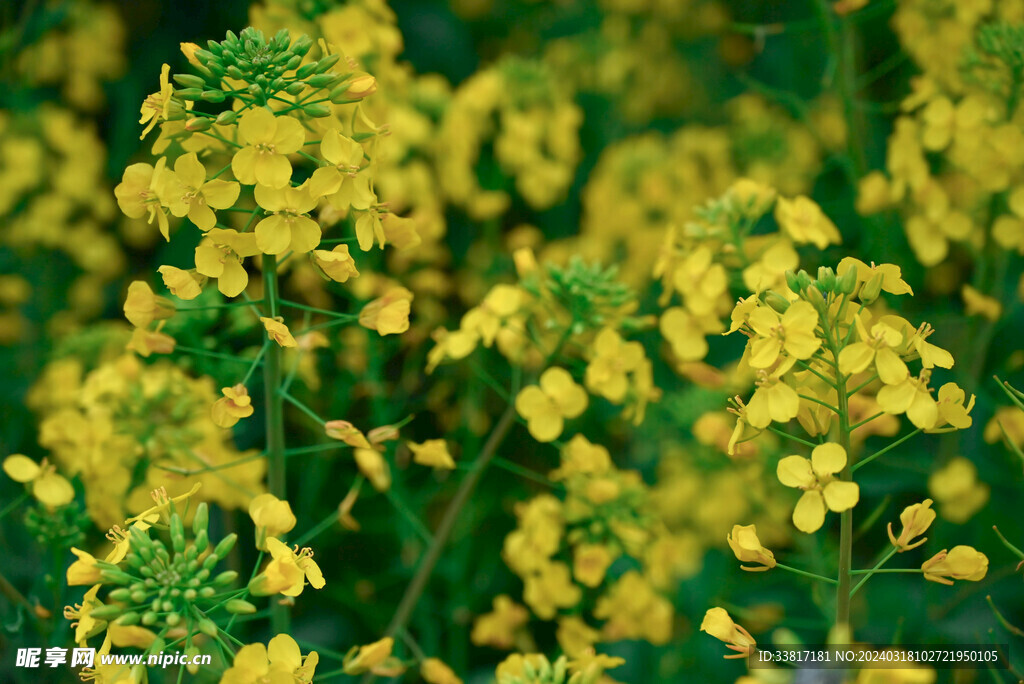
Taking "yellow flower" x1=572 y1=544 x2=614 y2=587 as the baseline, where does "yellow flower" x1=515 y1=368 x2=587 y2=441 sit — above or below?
above

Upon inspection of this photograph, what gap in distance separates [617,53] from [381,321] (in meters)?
1.75

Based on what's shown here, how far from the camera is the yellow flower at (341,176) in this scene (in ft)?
2.86

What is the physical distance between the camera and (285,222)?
2.83ft

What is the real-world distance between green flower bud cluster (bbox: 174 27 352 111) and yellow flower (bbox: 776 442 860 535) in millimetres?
612

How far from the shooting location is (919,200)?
1.39 m

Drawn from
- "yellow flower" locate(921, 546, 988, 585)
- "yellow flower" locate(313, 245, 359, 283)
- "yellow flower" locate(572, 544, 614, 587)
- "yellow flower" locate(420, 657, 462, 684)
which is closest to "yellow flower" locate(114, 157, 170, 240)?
"yellow flower" locate(313, 245, 359, 283)

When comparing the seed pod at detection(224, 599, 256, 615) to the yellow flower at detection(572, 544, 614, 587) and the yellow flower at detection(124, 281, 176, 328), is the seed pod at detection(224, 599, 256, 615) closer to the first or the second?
the yellow flower at detection(124, 281, 176, 328)

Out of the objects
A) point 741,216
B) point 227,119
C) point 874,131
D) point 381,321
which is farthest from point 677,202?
point 227,119

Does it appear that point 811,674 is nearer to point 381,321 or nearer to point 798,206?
point 381,321

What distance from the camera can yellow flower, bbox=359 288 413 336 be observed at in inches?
38.2

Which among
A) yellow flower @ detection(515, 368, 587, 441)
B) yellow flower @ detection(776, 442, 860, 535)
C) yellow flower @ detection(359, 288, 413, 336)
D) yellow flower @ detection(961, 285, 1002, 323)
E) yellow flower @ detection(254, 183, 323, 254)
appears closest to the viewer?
yellow flower @ detection(776, 442, 860, 535)

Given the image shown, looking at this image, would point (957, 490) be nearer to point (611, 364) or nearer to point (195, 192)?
point (611, 364)

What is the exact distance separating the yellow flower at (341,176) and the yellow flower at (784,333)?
0.44m

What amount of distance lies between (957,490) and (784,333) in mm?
766
